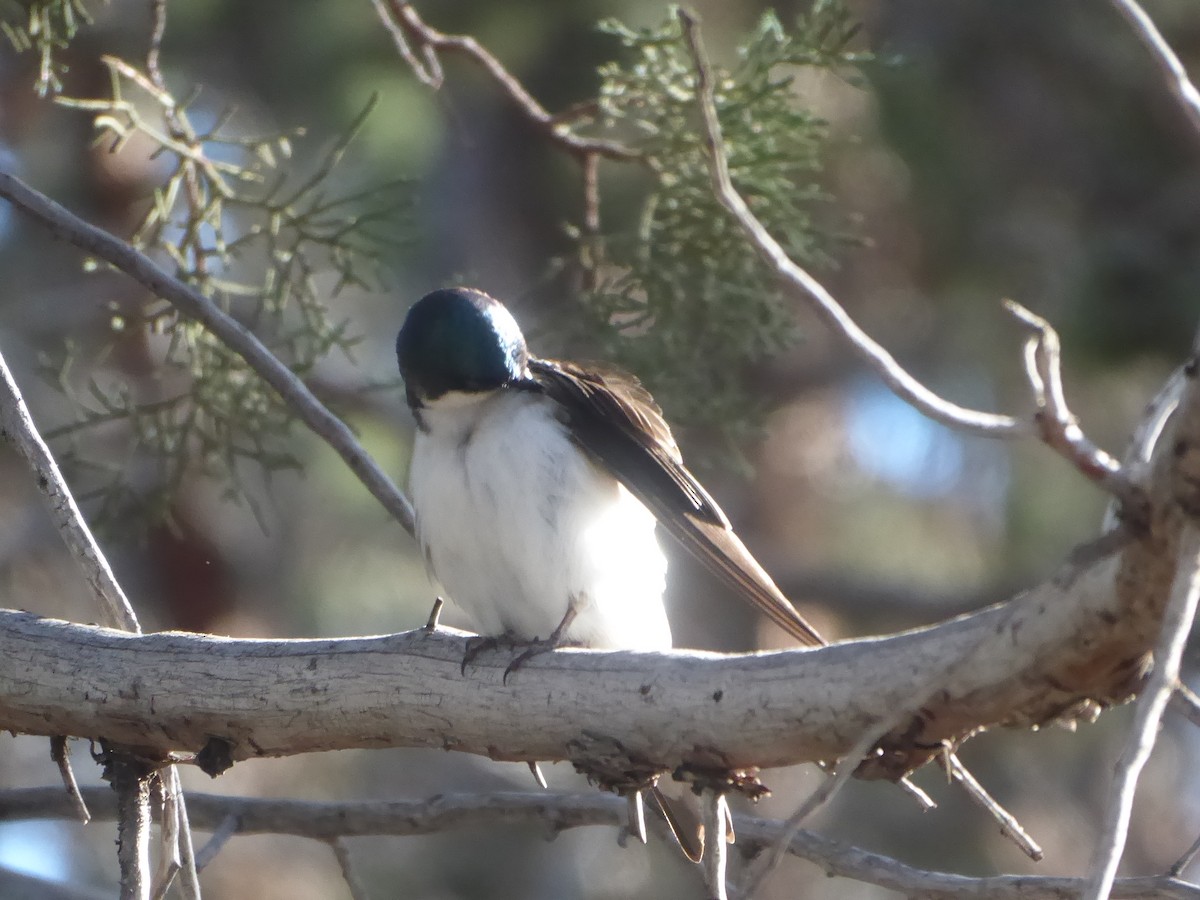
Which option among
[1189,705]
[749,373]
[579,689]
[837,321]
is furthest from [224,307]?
[749,373]

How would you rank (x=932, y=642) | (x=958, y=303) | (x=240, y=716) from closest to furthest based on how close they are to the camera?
(x=932, y=642), (x=240, y=716), (x=958, y=303)

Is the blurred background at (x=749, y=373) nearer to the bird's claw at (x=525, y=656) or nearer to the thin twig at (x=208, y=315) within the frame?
the thin twig at (x=208, y=315)

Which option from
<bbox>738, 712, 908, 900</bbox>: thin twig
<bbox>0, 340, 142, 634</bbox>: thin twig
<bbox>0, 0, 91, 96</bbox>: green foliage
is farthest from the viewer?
<bbox>0, 0, 91, 96</bbox>: green foliage

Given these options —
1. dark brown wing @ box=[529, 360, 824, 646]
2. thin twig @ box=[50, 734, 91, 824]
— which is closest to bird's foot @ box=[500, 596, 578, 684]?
dark brown wing @ box=[529, 360, 824, 646]

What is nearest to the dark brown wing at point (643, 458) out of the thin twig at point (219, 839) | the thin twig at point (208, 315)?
the thin twig at point (208, 315)

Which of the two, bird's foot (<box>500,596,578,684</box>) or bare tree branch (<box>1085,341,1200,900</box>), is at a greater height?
bare tree branch (<box>1085,341,1200,900</box>)

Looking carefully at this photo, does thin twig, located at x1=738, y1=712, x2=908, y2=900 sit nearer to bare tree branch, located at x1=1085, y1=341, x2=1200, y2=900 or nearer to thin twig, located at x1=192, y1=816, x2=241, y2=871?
bare tree branch, located at x1=1085, y1=341, x2=1200, y2=900

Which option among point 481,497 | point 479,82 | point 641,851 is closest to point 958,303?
point 479,82

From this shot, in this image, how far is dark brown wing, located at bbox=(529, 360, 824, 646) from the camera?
3172mm

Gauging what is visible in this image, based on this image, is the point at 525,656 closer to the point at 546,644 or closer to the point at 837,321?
the point at 546,644

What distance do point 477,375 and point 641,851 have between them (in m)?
5.80

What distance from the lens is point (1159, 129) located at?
5.85 meters

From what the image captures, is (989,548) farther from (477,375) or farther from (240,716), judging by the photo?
(240,716)

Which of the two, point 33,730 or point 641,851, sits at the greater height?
point 33,730
